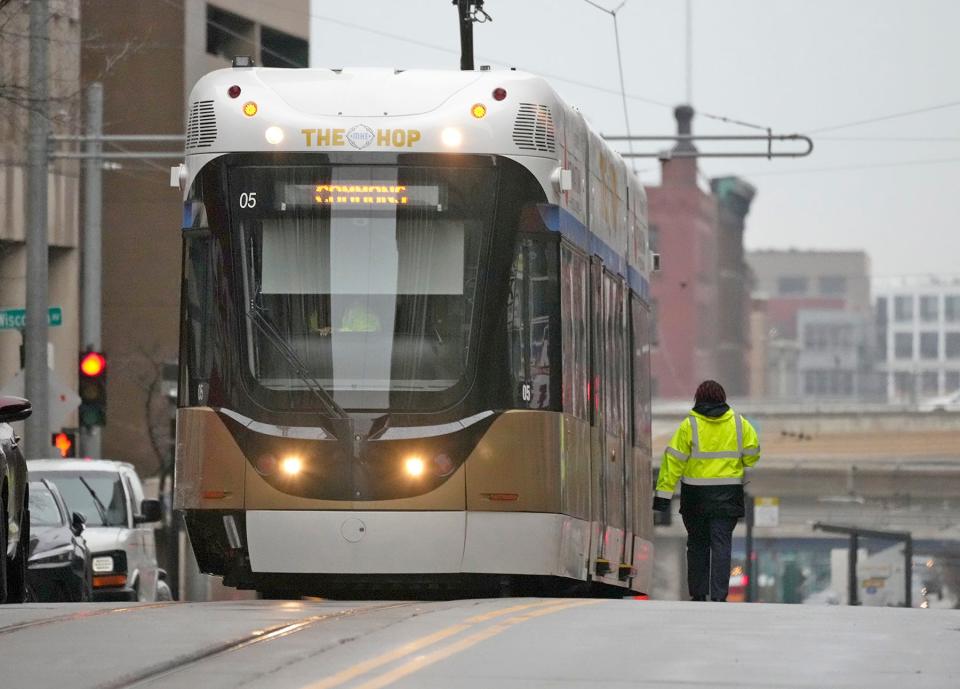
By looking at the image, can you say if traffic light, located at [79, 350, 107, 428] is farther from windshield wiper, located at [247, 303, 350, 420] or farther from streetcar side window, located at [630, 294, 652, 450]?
windshield wiper, located at [247, 303, 350, 420]

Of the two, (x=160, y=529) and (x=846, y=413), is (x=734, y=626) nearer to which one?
(x=160, y=529)

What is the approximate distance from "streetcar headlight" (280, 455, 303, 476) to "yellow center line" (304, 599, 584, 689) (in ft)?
7.16

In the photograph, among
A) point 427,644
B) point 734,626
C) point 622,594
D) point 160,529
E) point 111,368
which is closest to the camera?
point 427,644

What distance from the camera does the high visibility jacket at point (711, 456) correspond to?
57.2 feet

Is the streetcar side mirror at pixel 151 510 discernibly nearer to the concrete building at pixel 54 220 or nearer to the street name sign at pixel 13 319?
the street name sign at pixel 13 319

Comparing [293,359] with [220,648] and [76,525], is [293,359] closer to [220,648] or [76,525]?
[220,648]

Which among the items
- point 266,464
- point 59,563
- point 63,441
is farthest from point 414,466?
point 63,441

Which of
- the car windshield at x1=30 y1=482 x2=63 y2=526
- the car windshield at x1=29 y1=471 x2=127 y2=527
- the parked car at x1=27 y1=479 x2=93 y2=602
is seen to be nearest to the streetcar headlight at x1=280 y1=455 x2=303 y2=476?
the parked car at x1=27 y1=479 x2=93 y2=602

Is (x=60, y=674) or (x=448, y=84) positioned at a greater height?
(x=448, y=84)

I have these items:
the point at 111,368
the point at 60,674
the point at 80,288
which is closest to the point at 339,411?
the point at 60,674

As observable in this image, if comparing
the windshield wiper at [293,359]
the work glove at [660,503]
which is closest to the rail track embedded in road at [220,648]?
the windshield wiper at [293,359]

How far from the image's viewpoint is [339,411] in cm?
1472

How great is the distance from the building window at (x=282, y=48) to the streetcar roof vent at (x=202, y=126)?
46.3 m

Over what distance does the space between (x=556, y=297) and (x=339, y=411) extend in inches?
64.1
